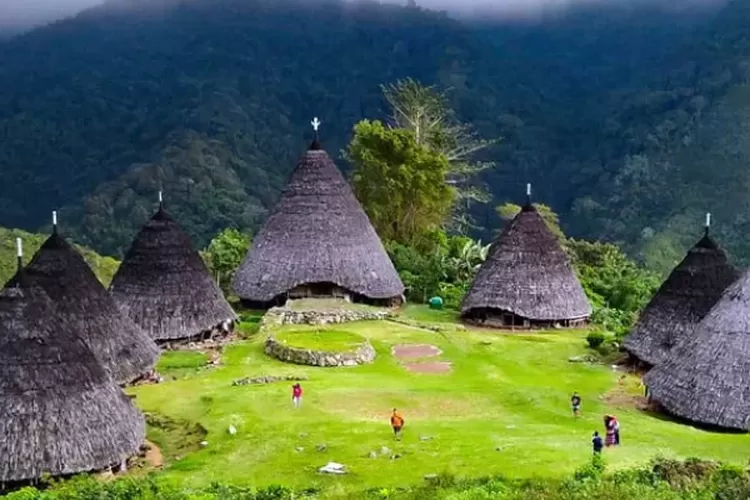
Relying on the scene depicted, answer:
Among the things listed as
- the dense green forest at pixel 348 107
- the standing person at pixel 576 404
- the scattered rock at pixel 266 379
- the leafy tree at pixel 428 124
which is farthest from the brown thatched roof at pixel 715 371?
the dense green forest at pixel 348 107

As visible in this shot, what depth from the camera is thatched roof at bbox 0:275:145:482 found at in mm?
18703

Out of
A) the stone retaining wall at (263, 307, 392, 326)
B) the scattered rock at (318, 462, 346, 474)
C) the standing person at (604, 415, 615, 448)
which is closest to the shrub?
the stone retaining wall at (263, 307, 392, 326)

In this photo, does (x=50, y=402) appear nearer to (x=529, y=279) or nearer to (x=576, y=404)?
(x=576, y=404)

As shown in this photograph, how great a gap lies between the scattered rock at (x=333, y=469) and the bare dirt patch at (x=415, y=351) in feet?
35.6

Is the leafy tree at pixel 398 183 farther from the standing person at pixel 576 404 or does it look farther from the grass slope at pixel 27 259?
the standing person at pixel 576 404

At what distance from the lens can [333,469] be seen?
730 inches

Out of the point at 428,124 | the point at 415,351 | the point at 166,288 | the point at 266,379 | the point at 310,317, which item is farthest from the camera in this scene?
the point at 428,124

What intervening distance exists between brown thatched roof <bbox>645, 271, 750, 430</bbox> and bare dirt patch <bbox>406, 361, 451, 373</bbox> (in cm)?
599

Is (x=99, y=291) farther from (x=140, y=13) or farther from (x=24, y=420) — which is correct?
(x=140, y=13)

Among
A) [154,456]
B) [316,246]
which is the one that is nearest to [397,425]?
[154,456]

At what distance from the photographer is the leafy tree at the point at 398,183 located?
45031mm

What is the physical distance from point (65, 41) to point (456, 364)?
111294 millimetres

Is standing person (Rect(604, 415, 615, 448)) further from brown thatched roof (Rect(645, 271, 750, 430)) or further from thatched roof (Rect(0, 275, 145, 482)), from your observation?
thatched roof (Rect(0, 275, 145, 482))

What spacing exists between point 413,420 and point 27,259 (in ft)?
117
